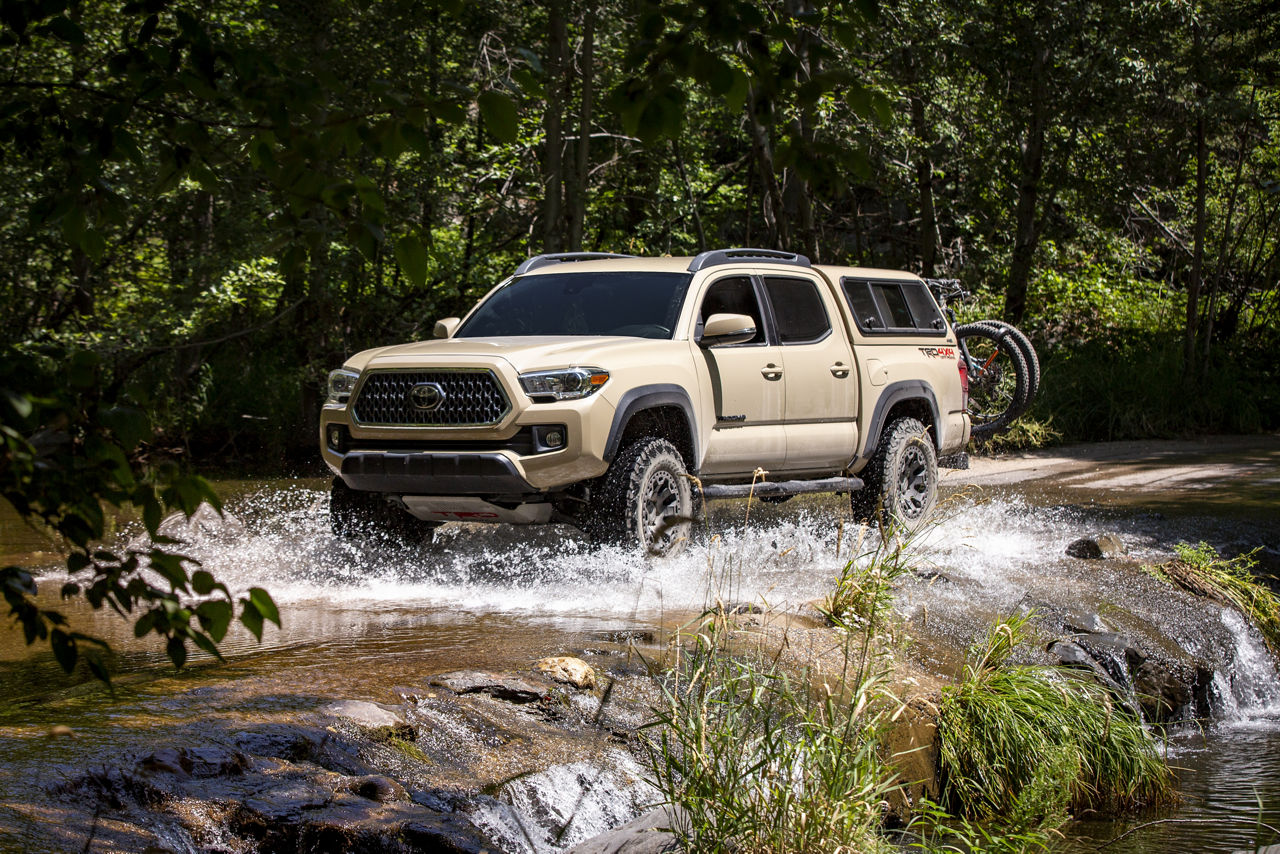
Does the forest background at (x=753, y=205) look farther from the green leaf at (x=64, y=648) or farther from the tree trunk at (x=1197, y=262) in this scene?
the green leaf at (x=64, y=648)

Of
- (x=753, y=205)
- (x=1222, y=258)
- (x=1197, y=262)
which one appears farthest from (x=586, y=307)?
(x=1222, y=258)

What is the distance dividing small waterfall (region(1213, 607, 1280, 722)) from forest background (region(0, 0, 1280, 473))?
4625mm

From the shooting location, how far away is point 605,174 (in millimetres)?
18609

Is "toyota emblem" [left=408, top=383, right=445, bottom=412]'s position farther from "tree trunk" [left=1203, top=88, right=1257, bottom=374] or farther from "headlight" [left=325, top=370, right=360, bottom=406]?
"tree trunk" [left=1203, top=88, right=1257, bottom=374]

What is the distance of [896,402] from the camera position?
9.40 m

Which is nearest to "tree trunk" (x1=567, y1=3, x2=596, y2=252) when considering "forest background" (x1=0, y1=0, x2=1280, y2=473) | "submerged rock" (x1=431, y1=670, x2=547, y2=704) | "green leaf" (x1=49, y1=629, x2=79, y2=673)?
"forest background" (x1=0, y1=0, x2=1280, y2=473)

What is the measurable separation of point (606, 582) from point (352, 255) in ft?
33.0

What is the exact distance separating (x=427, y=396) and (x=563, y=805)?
319 centimetres

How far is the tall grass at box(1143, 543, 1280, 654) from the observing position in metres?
7.98

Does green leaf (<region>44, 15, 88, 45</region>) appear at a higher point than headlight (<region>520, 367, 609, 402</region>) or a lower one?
higher

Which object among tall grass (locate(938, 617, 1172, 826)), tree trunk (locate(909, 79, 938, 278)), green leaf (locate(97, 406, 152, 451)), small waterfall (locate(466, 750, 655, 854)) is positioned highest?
tree trunk (locate(909, 79, 938, 278))

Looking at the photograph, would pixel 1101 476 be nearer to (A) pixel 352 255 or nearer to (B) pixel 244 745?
(A) pixel 352 255

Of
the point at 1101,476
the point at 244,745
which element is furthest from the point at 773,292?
the point at 1101,476

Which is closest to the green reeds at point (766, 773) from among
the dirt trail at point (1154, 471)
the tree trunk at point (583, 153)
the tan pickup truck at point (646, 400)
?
the tan pickup truck at point (646, 400)
